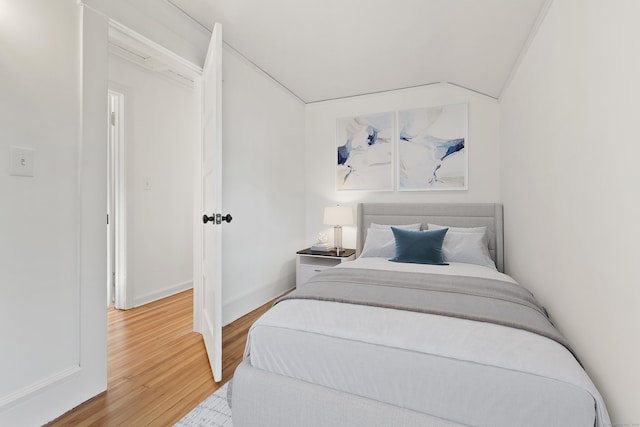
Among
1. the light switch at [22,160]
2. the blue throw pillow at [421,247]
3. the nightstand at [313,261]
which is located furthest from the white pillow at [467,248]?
the light switch at [22,160]

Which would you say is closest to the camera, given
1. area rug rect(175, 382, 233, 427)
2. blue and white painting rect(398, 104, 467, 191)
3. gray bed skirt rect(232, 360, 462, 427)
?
gray bed skirt rect(232, 360, 462, 427)

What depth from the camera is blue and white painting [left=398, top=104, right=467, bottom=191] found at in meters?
3.31

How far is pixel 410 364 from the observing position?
1.13 meters

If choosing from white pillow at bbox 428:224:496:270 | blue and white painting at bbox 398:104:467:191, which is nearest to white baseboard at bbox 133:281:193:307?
blue and white painting at bbox 398:104:467:191

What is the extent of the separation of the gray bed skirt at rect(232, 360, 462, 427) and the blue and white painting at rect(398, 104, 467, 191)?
106 inches

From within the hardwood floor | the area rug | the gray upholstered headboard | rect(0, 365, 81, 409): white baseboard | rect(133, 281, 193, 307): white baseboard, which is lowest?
the area rug

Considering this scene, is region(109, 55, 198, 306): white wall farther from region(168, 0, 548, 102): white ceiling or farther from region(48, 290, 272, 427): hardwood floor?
region(168, 0, 548, 102): white ceiling

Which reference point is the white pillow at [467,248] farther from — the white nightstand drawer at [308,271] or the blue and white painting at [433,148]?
the white nightstand drawer at [308,271]

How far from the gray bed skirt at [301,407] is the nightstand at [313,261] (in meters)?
2.08

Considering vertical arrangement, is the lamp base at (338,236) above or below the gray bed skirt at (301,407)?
above

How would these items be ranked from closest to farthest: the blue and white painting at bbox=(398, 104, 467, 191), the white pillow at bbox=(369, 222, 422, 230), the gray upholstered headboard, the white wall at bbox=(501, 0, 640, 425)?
the white wall at bbox=(501, 0, 640, 425) < the gray upholstered headboard < the white pillow at bbox=(369, 222, 422, 230) < the blue and white painting at bbox=(398, 104, 467, 191)

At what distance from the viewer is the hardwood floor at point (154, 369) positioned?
1550 millimetres

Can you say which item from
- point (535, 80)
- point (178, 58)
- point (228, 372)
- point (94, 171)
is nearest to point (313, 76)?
point (178, 58)

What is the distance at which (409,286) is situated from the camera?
178 cm
